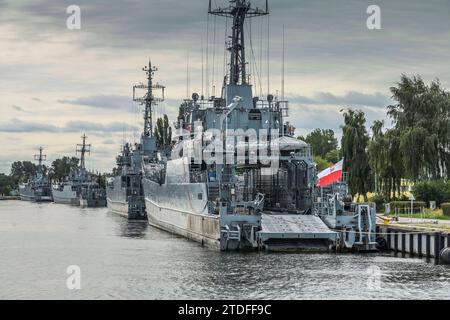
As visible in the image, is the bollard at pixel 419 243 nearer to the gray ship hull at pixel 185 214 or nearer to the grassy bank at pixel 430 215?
the gray ship hull at pixel 185 214

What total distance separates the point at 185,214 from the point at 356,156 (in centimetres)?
2464

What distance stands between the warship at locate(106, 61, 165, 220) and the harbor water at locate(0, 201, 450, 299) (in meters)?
39.1

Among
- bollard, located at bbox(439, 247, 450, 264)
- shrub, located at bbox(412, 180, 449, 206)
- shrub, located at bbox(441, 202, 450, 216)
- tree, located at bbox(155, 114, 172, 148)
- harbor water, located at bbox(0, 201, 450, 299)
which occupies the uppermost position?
tree, located at bbox(155, 114, 172, 148)

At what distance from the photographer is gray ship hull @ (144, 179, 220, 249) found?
40.1 meters

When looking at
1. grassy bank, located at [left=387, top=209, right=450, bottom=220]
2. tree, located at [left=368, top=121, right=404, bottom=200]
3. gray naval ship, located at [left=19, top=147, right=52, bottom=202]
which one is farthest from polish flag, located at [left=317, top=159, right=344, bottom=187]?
gray naval ship, located at [left=19, top=147, right=52, bottom=202]

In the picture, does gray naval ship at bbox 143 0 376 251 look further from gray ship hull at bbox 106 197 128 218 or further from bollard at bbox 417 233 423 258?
gray ship hull at bbox 106 197 128 218

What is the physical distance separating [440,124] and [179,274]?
3420cm

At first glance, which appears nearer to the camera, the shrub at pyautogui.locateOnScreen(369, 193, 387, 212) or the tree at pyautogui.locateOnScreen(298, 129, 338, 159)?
the shrub at pyautogui.locateOnScreen(369, 193, 387, 212)

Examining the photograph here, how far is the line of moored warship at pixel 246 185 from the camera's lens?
122 ft

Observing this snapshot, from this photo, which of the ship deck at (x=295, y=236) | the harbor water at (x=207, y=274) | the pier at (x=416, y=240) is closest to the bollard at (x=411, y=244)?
the pier at (x=416, y=240)

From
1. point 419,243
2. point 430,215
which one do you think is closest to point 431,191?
point 430,215

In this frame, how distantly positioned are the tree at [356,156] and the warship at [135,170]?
81.5 feet

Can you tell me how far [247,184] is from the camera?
53.1 m
